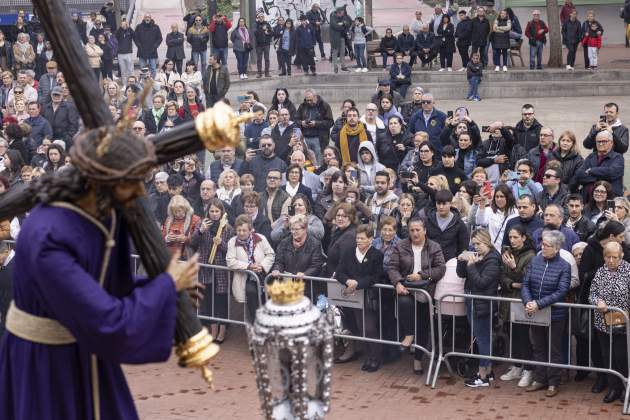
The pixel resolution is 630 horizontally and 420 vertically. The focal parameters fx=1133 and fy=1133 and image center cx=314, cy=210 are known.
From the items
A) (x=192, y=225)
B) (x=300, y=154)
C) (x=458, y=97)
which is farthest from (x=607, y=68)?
(x=192, y=225)

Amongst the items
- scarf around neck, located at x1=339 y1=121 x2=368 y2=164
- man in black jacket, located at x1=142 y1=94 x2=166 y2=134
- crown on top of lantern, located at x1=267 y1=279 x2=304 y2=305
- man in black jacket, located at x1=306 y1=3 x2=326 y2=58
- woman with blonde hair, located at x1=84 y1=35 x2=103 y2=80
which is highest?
man in black jacket, located at x1=306 y1=3 x2=326 y2=58

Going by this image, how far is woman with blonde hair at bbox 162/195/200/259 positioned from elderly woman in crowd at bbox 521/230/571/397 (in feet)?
11.2

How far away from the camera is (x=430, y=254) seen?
959 cm

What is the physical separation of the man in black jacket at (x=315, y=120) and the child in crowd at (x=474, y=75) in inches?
311

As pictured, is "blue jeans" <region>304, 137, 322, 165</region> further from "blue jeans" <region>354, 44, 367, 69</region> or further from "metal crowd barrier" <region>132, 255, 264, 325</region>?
"blue jeans" <region>354, 44, 367, 69</region>

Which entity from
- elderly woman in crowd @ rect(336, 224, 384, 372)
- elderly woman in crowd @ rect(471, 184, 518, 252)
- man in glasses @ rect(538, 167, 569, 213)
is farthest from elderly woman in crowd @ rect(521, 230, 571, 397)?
man in glasses @ rect(538, 167, 569, 213)

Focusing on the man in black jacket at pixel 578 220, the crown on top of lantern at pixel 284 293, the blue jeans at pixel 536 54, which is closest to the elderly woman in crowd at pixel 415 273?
the man in black jacket at pixel 578 220

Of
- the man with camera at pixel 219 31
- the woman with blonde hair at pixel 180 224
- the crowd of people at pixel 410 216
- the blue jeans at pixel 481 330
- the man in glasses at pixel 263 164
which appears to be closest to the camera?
the crowd of people at pixel 410 216

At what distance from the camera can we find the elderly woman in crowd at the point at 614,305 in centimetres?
865

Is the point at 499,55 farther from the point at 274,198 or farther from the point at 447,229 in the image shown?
the point at 447,229

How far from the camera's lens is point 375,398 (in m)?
9.30

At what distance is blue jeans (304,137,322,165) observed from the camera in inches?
578

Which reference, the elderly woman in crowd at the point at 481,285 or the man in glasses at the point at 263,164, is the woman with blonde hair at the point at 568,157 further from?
the man in glasses at the point at 263,164

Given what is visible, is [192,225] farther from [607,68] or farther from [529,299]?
[607,68]
